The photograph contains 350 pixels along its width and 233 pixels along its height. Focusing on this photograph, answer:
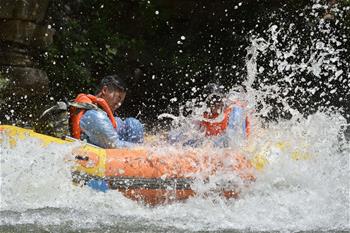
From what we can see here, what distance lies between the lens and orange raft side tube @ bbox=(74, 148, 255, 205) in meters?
4.38

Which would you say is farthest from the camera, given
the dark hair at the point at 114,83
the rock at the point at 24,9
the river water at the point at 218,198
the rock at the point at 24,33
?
the rock at the point at 24,33

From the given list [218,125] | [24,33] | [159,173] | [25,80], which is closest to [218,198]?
[159,173]

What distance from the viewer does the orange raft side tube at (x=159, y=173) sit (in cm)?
438

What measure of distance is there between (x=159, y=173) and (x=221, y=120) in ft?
2.73

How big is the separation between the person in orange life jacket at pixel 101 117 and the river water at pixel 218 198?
35cm

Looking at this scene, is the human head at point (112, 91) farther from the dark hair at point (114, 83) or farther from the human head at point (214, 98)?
the human head at point (214, 98)

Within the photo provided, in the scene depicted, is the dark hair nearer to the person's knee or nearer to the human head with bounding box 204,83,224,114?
the person's knee

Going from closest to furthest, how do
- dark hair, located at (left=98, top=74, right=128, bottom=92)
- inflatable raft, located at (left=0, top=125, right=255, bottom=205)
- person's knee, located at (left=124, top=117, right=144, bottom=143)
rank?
inflatable raft, located at (left=0, top=125, right=255, bottom=205), dark hair, located at (left=98, top=74, right=128, bottom=92), person's knee, located at (left=124, top=117, right=144, bottom=143)

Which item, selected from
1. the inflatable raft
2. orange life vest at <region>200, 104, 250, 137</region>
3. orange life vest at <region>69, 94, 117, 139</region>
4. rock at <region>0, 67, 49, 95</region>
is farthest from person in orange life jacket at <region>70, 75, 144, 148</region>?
rock at <region>0, 67, 49, 95</region>

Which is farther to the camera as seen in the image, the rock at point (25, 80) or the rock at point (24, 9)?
the rock at point (25, 80)

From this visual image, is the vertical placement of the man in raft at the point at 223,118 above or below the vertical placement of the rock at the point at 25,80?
below

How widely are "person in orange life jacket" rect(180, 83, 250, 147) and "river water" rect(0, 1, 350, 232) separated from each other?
0.16 metres

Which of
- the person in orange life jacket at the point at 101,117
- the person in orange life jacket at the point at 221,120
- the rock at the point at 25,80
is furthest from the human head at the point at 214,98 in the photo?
the rock at the point at 25,80

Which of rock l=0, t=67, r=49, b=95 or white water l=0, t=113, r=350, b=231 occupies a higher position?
rock l=0, t=67, r=49, b=95
